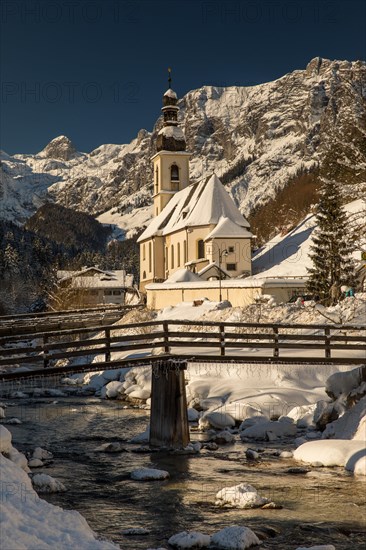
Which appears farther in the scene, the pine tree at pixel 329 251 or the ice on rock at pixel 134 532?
the pine tree at pixel 329 251

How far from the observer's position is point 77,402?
97.1ft

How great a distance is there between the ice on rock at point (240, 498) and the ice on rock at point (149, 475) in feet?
7.22

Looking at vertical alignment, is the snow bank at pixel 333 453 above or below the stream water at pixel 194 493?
above

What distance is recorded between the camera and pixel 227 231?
222ft

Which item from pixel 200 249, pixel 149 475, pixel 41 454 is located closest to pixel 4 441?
pixel 149 475

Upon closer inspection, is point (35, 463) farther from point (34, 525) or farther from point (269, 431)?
point (34, 525)

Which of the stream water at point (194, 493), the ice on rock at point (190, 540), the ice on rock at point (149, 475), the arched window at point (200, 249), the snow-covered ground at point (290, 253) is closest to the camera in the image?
the ice on rock at point (190, 540)

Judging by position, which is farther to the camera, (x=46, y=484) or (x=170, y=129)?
(x=170, y=129)

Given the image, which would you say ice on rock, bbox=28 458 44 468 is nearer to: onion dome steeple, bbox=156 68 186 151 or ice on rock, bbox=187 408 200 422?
ice on rock, bbox=187 408 200 422

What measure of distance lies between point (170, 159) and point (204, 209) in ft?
63.9

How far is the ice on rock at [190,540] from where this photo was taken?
1082cm

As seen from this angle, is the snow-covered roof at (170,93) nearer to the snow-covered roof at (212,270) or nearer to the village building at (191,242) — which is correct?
the village building at (191,242)

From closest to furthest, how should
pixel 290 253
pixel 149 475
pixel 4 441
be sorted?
pixel 4 441, pixel 149 475, pixel 290 253

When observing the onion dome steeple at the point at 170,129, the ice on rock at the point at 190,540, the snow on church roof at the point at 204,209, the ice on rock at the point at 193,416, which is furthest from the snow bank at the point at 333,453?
the onion dome steeple at the point at 170,129
